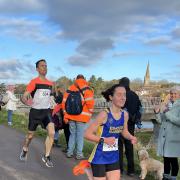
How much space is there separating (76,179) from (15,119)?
10.7m

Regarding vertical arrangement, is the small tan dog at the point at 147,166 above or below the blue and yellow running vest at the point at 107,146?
below

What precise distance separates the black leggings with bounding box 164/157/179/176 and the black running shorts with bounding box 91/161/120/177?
236 centimetres

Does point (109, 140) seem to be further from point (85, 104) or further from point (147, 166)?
point (85, 104)

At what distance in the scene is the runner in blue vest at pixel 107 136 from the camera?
18.0 ft

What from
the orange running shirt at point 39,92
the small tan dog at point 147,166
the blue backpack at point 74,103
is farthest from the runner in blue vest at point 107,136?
the blue backpack at point 74,103

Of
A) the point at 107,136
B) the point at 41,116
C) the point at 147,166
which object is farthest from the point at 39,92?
the point at 107,136

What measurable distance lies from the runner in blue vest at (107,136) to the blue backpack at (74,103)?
388 cm

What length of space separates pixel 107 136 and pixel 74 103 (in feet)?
13.3

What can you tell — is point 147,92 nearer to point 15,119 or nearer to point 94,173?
point 15,119

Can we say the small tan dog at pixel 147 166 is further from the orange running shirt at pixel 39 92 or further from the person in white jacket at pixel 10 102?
the person in white jacket at pixel 10 102

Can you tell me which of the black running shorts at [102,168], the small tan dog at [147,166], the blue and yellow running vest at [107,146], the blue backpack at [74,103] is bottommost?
the small tan dog at [147,166]

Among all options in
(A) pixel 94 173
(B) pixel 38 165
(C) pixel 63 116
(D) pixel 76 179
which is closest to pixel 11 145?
(C) pixel 63 116

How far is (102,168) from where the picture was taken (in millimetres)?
5562

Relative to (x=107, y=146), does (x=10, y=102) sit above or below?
above
